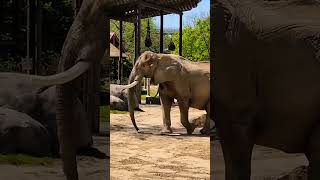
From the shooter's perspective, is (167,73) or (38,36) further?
(167,73)

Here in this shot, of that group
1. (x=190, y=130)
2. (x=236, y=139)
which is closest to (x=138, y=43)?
(x=190, y=130)

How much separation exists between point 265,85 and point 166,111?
4168 millimetres

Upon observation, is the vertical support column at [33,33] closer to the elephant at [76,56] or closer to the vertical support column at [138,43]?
the elephant at [76,56]

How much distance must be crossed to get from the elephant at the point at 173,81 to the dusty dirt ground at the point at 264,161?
3.11 m

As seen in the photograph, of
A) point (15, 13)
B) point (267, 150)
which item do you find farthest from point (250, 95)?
point (15, 13)

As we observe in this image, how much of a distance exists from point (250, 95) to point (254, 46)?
0.16 metres

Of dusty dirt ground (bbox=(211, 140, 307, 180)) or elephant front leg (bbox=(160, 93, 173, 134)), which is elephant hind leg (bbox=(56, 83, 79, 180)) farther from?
elephant front leg (bbox=(160, 93, 173, 134))

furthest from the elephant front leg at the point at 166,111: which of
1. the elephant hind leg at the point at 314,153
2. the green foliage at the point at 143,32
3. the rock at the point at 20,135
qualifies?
the elephant hind leg at the point at 314,153

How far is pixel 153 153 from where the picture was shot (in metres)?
4.41

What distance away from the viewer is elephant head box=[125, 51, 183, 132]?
5.27 m

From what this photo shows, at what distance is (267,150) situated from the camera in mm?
1771

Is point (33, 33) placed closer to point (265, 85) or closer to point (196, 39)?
point (265, 85)

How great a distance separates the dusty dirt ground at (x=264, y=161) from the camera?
5.82 ft

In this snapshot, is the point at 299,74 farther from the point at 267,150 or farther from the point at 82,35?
the point at 82,35
